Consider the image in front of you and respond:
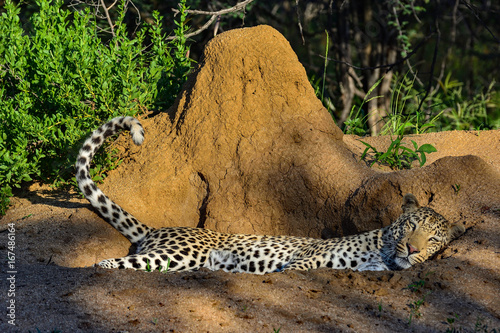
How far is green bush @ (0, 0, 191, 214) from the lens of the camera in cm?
611

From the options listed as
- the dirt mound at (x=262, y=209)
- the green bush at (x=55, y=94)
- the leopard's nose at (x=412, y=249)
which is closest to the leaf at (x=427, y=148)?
the dirt mound at (x=262, y=209)

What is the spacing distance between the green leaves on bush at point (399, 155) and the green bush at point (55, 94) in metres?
2.90

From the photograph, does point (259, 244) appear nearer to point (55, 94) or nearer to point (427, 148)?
point (427, 148)

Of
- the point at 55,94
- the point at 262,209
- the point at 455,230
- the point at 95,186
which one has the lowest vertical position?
the point at 262,209

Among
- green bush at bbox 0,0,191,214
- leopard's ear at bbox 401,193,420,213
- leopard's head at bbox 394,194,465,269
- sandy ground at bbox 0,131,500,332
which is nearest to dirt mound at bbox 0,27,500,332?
sandy ground at bbox 0,131,500,332

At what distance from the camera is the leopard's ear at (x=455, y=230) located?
197 inches

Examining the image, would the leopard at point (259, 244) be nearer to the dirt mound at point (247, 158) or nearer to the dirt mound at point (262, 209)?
the dirt mound at point (262, 209)

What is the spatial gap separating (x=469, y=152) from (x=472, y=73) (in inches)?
322

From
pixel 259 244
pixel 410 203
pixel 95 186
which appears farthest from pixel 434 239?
pixel 95 186

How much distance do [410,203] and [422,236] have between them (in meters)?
0.45

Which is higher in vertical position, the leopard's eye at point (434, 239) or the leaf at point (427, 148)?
the leaf at point (427, 148)

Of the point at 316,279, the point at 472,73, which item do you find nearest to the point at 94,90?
the point at 316,279

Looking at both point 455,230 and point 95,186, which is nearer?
point 455,230

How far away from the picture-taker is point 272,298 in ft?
13.2
